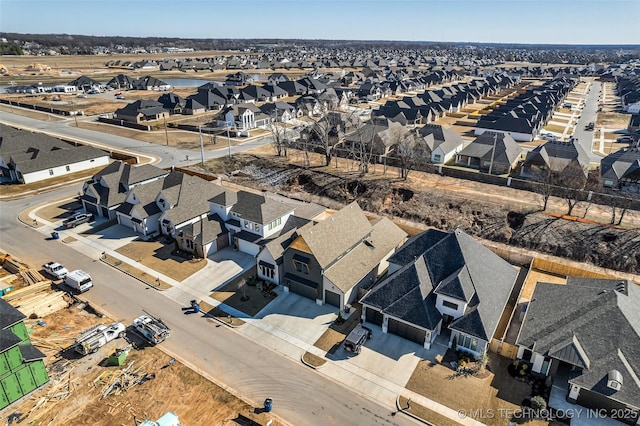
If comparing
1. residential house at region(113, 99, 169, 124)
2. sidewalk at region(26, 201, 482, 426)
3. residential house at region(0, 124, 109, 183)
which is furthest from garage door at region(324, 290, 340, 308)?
residential house at region(113, 99, 169, 124)

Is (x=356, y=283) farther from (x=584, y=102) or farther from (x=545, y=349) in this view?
(x=584, y=102)

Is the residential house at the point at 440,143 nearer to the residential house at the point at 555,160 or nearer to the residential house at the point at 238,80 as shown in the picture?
the residential house at the point at 555,160

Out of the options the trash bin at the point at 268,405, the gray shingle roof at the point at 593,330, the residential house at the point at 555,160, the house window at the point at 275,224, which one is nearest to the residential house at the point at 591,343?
the gray shingle roof at the point at 593,330

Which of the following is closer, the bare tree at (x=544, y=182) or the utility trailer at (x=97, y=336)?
the utility trailer at (x=97, y=336)

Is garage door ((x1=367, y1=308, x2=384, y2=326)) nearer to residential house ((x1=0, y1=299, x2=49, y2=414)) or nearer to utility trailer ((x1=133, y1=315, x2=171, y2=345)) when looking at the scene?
utility trailer ((x1=133, y1=315, x2=171, y2=345))

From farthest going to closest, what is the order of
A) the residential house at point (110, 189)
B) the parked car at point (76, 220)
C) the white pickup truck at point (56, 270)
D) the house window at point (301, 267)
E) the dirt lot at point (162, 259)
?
the residential house at point (110, 189), the parked car at point (76, 220), the dirt lot at point (162, 259), the white pickup truck at point (56, 270), the house window at point (301, 267)

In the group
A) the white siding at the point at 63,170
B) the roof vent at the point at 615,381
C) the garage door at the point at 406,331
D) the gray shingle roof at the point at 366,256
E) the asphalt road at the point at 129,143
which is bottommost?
the garage door at the point at 406,331
